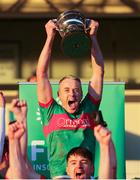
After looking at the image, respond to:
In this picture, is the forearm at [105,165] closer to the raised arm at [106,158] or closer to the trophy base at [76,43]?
the raised arm at [106,158]

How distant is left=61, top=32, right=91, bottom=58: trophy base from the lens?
365cm

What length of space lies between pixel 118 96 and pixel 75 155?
207 centimetres

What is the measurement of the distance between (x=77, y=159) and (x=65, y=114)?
0.56 meters

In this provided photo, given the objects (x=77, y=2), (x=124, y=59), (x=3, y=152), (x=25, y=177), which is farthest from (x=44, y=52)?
(x=124, y=59)

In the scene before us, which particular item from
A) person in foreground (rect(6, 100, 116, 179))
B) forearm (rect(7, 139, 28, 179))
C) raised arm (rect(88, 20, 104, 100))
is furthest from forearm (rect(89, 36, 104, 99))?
forearm (rect(7, 139, 28, 179))

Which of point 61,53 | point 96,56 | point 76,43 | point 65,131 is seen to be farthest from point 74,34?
point 61,53

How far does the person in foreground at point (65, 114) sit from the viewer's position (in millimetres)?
3855

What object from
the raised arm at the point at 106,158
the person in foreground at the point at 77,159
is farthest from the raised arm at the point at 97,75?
the raised arm at the point at 106,158

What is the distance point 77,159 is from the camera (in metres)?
3.40

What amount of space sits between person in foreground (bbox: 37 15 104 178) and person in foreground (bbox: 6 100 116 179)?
1.30 feet

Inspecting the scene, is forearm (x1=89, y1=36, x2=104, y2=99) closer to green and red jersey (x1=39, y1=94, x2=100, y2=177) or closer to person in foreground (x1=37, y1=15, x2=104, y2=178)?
person in foreground (x1=37, y1=15, x2=104, y2=178)

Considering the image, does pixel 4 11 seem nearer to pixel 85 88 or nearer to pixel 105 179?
pixel 85 88

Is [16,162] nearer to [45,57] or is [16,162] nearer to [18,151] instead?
[18,151]

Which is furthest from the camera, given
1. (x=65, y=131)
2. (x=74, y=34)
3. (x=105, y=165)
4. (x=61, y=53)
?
(x=61, y=53)
